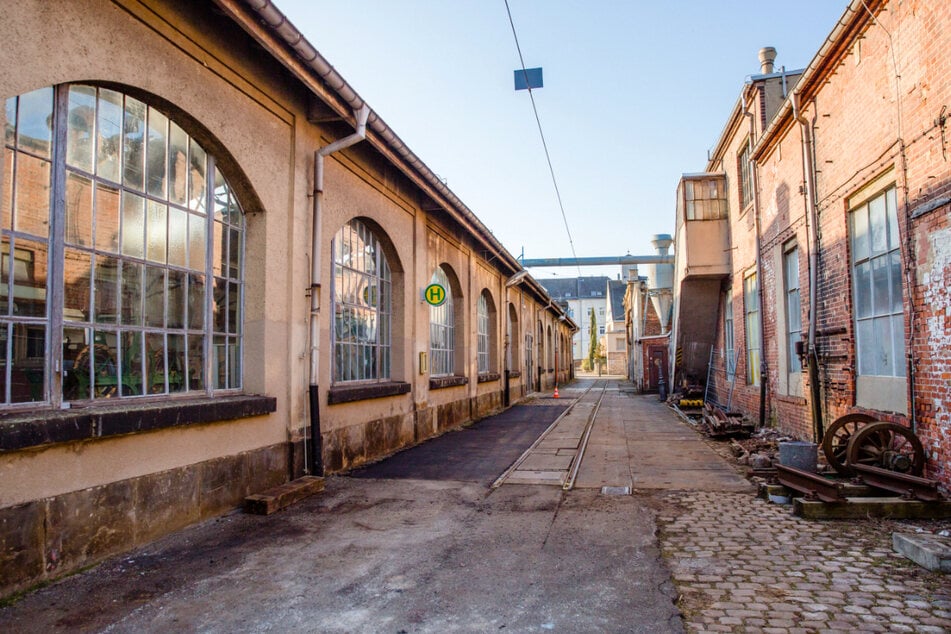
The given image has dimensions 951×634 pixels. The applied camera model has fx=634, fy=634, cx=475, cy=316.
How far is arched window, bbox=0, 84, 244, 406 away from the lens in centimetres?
423

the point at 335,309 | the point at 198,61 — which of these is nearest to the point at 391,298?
the point at 335,309

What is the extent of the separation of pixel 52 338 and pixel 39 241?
A: 671mm

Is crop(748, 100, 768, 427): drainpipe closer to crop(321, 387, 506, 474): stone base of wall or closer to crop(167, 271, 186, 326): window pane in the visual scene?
crop(321, 387, 506, 474): stone base of wall

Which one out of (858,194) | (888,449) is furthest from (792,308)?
(888,449)

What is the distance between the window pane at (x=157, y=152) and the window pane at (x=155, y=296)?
668 mm

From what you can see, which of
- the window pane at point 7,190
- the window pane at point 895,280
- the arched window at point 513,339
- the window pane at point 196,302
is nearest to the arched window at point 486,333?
the arched window at point 513,339

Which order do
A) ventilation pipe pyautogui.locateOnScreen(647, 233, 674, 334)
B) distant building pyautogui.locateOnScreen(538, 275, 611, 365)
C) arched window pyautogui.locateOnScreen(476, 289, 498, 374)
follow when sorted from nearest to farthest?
1. arched window pyautogui.locateOnScreen(476, 289, 498, 374)
2. ventilation pipe pyautogui.locateOnScreen(647, 233, 674, 334)
3. distant building pyautogui.locateOnScreen(538, 275, 611, 365)

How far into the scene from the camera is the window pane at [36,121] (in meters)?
4.20

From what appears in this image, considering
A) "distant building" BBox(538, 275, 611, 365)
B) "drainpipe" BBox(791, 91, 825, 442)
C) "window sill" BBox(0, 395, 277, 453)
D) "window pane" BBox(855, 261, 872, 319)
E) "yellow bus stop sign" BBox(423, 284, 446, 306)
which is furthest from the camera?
"distant building" BBox(538, 275, 611, 365)

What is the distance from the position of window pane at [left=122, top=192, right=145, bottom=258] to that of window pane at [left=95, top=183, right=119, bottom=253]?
0.08 metres

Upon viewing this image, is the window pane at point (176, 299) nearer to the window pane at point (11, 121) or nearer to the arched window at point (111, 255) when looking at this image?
the arched window at point (111, 255)

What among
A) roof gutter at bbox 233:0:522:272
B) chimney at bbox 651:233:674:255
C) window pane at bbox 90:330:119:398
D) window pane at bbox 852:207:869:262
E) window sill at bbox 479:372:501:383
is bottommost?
window sill at bbox 479:372:501:383

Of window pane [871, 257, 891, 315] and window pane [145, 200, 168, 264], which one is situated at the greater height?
window pane [145, 200, 168, 264]

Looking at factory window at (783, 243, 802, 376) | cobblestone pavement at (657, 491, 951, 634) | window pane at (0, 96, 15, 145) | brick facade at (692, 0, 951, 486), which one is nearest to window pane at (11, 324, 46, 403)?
window pane at (0, 96, 15, 145)
